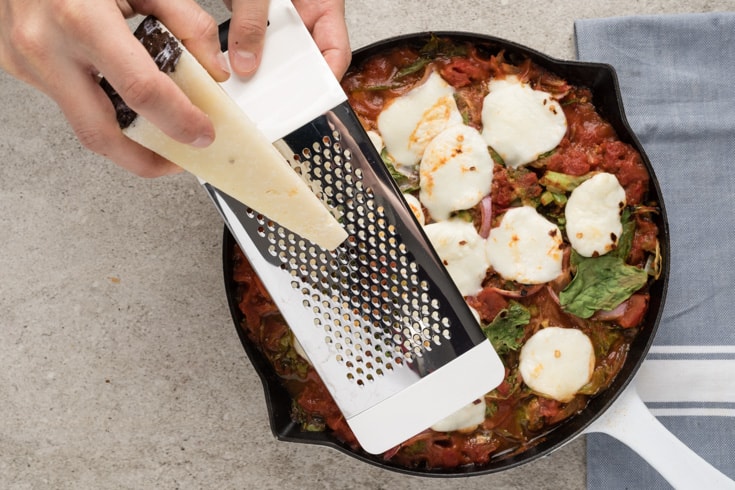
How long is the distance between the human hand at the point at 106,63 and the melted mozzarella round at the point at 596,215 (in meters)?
1.21

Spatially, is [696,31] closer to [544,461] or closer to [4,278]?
[544,461]

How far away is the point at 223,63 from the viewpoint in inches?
74.0

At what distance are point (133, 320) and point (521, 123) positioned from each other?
161 centimetres

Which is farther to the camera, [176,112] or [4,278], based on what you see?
[4,278]

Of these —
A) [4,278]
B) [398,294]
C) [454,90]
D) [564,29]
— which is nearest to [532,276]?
[398,294]

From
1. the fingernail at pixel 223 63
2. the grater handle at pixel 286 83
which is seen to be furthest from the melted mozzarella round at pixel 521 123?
the fingernail at pixel 223 63

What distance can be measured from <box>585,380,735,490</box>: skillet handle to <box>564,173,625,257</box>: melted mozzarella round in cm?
47

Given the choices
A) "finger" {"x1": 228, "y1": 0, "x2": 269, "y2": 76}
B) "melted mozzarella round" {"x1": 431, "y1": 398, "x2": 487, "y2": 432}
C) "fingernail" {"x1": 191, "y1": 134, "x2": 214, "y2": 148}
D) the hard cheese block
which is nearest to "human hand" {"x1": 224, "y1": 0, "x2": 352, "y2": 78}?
"finger" {"x1": 228, "y1": 0, "x2": 269, "y2": 76}

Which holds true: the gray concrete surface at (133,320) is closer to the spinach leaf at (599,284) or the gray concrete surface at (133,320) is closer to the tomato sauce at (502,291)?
the tomato sauce at (502,291)

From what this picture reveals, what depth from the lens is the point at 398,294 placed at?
209 cm

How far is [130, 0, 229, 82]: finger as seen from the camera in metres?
1.82

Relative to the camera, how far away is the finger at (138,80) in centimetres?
159

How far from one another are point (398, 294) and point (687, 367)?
1.22m

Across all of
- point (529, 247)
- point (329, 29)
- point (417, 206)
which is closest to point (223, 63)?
point (329, 29)
